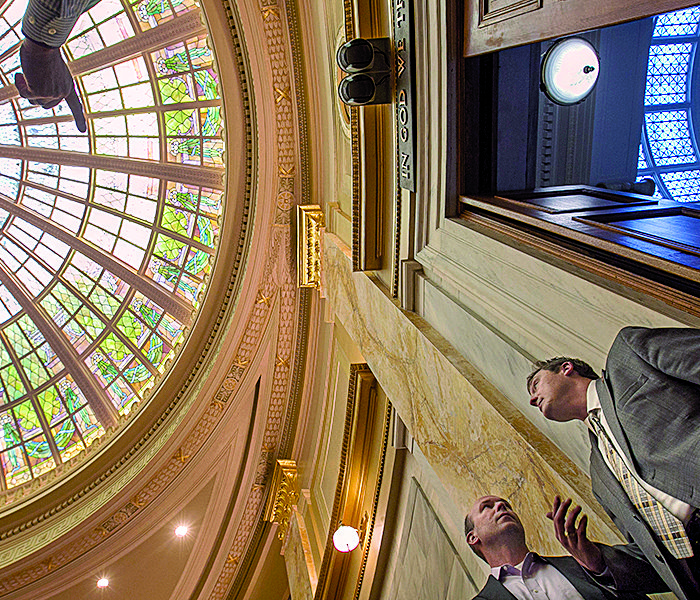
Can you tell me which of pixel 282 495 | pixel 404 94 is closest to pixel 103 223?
pixel 282 495

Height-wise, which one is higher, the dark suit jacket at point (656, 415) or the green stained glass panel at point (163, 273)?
the dark suit jacket at point (656, 415)

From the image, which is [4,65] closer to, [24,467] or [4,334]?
[4,334]

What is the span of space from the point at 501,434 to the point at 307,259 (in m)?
4.65

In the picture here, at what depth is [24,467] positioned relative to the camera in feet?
31.7

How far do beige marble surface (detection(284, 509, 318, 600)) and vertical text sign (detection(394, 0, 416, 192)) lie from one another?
4856 mm

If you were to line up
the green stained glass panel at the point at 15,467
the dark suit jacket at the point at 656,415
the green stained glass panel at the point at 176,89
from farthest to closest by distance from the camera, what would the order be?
the green stained glass panel at the point at 15,467 < the green stained glass panel at the point at 176,89 < the dark suit jacket at the point at 656,415

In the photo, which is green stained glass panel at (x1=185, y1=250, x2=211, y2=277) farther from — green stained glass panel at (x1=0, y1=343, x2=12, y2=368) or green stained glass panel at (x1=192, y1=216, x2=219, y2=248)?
green stained glass panel at (x1=0, y1=343, x2=12, y2=368)

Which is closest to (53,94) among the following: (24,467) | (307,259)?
(307,259)

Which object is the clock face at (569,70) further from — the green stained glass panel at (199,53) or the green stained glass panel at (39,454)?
the green stained glass panel at (39,454)

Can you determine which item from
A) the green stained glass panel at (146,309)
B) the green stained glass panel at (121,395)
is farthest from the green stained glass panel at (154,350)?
the green stained glass panel at (121,395)

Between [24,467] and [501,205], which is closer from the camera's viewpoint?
[501,205]

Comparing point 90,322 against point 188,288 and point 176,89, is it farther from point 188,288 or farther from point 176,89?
point 176,89

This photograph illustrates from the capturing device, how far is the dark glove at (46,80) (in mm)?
8672

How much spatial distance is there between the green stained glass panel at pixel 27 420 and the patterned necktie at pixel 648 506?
35.4ft
